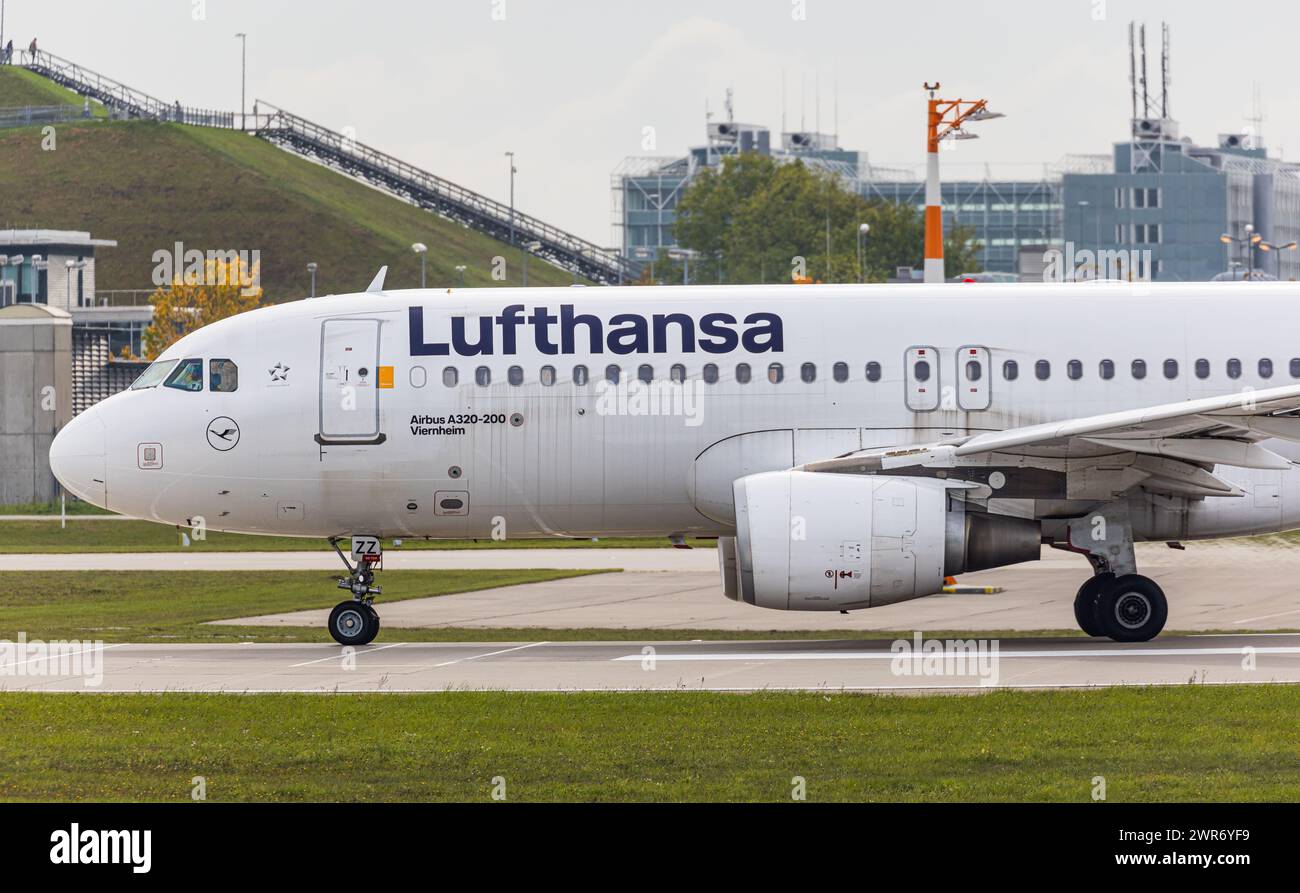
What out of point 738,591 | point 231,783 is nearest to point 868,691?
point 738,591

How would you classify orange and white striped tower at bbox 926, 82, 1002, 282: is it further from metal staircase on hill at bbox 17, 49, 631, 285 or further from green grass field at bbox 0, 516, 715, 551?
metal staircase on hill at bbox 17, 49, 631, 285

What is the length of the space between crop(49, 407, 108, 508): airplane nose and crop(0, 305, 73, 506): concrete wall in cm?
3765

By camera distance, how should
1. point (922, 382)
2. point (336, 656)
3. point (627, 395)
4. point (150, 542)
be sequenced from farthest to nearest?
point (150, 542) → point (627, 395) → point (922, 382) → point (336, 656)

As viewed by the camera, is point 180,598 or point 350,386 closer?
point 350,386

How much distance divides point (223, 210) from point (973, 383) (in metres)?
115

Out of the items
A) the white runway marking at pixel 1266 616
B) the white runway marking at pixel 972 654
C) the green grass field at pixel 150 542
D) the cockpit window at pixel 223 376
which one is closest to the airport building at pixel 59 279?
the green grass field at pixel 150 542

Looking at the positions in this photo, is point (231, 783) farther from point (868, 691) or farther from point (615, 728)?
point (868, 691)

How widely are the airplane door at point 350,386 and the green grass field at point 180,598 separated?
294 centimetres

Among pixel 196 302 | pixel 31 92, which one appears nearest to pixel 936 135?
pixel 196 302

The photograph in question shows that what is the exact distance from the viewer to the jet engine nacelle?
66.9 feet

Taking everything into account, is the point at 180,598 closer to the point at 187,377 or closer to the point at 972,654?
the point at 187,377

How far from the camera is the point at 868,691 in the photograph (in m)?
18.0

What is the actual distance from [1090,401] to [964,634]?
335 centimetres

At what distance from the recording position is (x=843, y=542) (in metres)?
20.4
